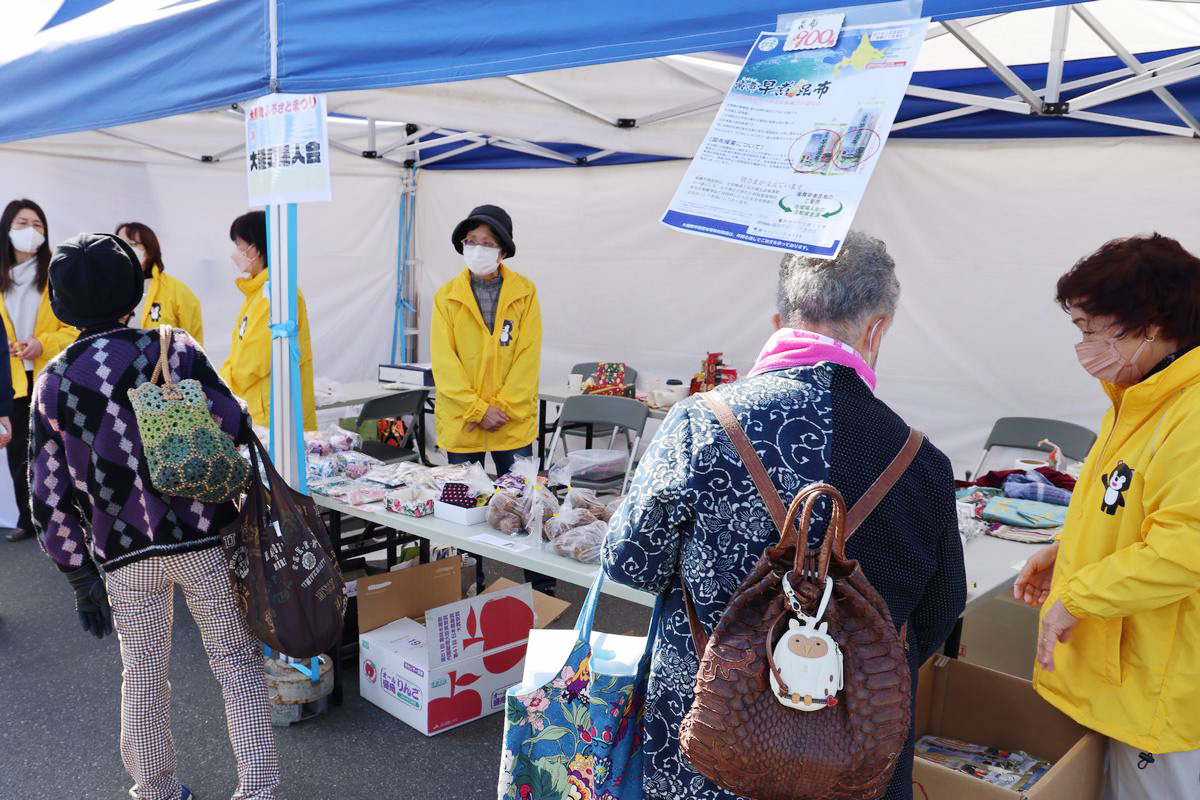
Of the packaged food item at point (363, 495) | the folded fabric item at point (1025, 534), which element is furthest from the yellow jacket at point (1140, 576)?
the packaged food item at point (363, 495)

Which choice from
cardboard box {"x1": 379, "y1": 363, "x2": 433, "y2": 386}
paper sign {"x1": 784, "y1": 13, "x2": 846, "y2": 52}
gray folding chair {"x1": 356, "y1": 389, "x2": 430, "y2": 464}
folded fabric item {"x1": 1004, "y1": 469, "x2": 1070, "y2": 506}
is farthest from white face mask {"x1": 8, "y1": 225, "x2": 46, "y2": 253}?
folded fabric item {"x1": 1004, "y1": 469, "x2": 1070, "y2": 506}

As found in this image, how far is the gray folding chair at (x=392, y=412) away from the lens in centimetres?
486

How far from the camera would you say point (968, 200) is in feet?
14.7

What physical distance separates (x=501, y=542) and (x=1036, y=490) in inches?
74.2

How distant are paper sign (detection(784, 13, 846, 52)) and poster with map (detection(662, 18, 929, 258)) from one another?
0.01 meters

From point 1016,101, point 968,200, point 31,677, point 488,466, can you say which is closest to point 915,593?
point 1016,101

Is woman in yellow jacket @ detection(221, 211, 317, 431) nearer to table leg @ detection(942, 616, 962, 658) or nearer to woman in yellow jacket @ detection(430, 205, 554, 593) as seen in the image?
woman in yellow jacket @ detection(430, 205, 554, 593)

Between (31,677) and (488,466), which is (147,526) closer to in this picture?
(31,677)

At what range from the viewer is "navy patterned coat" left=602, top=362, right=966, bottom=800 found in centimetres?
123

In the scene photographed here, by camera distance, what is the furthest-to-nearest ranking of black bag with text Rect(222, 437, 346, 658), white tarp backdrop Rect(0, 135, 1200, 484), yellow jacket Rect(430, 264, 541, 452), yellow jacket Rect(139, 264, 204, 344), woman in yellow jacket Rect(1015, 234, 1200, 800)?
→ yellow jacket Rect(139, 264, 204, 344) < white tarp backdrop Rect(0, 135, 1200, 484) < yellow jacket Rect(430, 264, 541, 452) < black bag with text Rect(222, 437, 346, 658) < woman in yellow jacket Rect(1015, 234, 1200, 800)

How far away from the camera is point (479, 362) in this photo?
374 cm

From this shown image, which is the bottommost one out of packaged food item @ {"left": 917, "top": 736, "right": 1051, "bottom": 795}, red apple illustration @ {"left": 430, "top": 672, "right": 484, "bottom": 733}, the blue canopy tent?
red apple illustration @ {"left": 430, "top": 672, "right": 484, "bottom": 733}

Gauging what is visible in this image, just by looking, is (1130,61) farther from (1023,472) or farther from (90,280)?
(90,280)

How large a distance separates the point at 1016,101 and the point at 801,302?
300 centimetres
